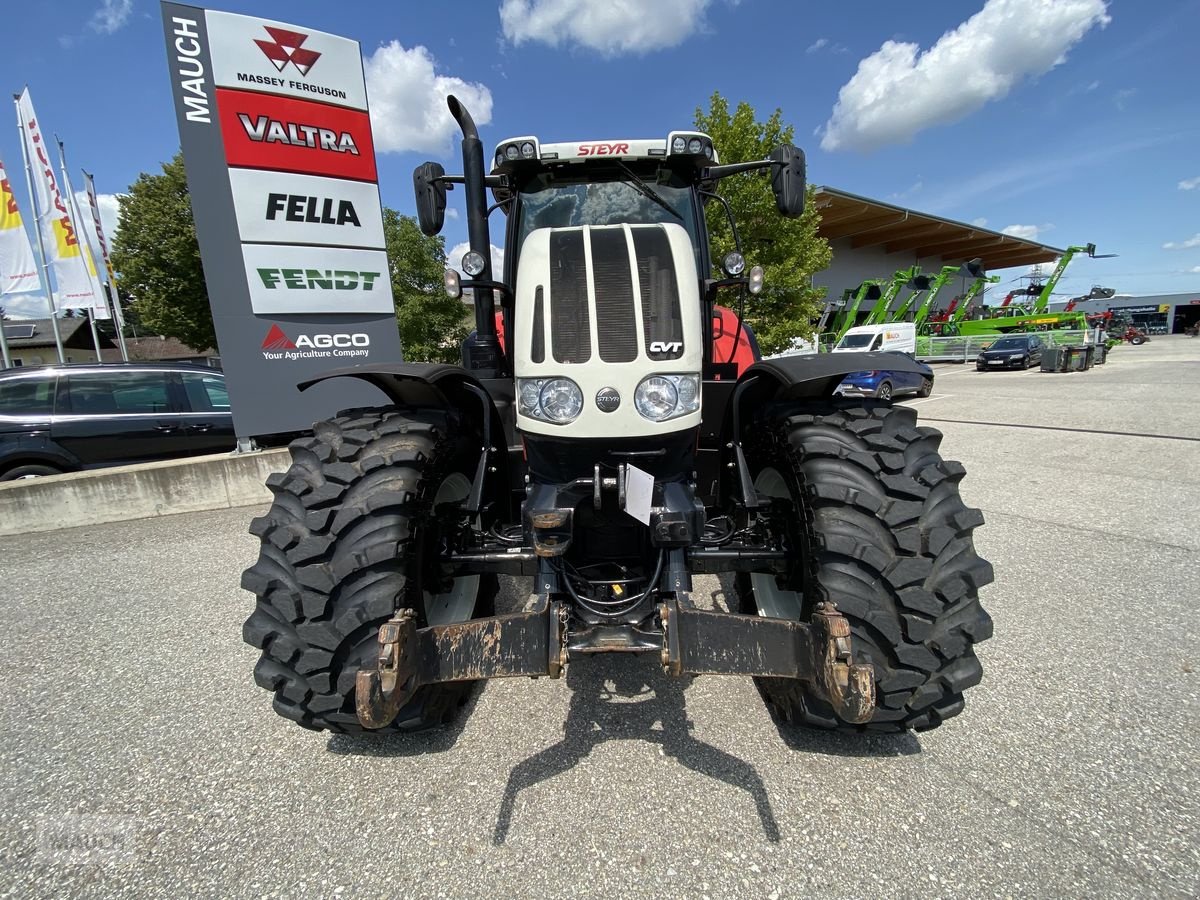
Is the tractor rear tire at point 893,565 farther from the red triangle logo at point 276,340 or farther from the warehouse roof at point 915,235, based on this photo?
the warehouse roof at point 915,235

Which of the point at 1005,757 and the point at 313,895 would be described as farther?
the point at 1005,757

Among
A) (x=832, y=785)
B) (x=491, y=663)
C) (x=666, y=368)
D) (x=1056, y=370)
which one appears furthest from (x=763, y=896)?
(x=1056, y=370)

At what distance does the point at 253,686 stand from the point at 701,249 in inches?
125

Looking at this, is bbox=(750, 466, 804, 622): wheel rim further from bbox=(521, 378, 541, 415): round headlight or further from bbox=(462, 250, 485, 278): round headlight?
bbox=(462, 250, 485, 278): round headlight

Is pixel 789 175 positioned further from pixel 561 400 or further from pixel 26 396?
pixel 26 396

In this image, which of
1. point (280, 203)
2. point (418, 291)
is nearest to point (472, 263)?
point (280, 203)

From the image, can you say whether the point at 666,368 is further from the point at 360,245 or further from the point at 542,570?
the point at 360,245

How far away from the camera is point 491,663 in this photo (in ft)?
5.31

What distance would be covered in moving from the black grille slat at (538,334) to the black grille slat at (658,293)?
1.20ft

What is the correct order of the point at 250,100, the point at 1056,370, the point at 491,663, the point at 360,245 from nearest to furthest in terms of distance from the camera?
the point at 491,663 < the point at 250,100 < the point at 360,245 < the point at 1056,370

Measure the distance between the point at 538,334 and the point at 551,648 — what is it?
108cm

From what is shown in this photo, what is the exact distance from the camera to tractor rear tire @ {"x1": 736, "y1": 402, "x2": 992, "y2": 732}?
175 cm

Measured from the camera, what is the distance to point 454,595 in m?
2.64

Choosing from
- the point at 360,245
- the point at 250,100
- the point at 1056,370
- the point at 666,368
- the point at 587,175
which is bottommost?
the point at 1056,370
